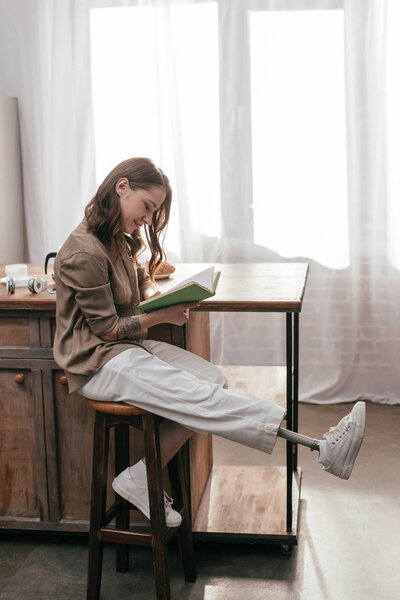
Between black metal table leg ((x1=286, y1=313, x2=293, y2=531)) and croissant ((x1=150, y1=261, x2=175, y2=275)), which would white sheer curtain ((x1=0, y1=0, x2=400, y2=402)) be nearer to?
croissant ((x1=150, y1=261, x2=175, y2=275))

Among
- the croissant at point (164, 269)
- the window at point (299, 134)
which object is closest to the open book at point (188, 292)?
the croissant at point (164, 269)

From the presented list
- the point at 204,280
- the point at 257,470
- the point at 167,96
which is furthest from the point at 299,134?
the point at 204,280

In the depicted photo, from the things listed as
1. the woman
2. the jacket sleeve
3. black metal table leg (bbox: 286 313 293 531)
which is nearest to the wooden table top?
black metal table leg (bbox: 286 313 293 531)

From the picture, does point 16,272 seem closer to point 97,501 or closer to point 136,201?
point 136,201

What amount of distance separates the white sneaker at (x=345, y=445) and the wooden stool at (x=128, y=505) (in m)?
0.53

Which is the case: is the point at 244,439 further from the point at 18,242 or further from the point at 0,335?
the point at 18,242

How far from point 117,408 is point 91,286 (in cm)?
40

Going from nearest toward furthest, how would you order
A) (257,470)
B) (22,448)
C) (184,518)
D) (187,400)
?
(187,400) → (184,518) → (22,448) → (257,470)

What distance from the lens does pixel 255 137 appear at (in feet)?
15.4

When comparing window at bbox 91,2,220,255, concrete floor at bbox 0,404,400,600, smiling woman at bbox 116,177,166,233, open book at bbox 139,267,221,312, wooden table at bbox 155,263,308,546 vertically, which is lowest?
concrete floor at bbox 0,404,400,600

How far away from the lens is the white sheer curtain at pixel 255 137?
4551mm

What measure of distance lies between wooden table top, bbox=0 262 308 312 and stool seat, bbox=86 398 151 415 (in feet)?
1.57

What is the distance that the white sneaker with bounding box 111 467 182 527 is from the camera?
2568 mm

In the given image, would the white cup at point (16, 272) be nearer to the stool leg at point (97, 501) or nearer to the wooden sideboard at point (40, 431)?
the wooden sideboard at point (40, 431)
